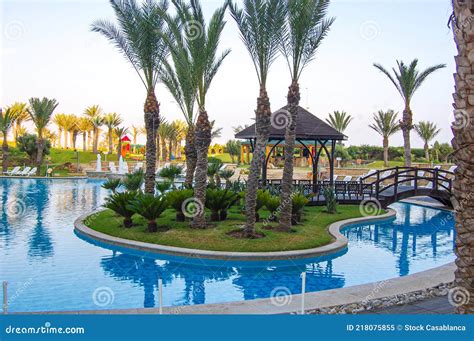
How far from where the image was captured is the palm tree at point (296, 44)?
13562 millimetres

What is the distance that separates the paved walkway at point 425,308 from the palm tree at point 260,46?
6252mm

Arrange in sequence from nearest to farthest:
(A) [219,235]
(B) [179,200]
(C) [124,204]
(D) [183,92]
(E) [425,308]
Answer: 1. (E) [425,308]
2. (A) [219,235]
3. (C) [124,204]
4. (B) [179,200]
5. (D) [183,92]

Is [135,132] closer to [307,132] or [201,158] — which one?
[307,132]

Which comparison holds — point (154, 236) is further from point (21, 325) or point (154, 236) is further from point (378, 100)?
point (378, 100)

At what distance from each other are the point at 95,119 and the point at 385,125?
3806cm

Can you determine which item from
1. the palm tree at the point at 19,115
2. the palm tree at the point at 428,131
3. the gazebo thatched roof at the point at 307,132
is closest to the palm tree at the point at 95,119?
the palm tree at the point at 19,115

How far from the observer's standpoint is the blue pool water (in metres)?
9.27

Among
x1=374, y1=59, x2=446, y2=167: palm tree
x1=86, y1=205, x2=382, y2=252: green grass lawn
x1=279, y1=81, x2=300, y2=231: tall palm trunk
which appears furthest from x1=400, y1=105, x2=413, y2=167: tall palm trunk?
x1=279, y1=81, x2=300, y2=231: tall palm trunk

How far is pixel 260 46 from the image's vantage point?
516 inches

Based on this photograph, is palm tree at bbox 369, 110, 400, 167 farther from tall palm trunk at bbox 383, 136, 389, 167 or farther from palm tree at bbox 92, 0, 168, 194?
palm tree at bbox 92, 0, 168, 194

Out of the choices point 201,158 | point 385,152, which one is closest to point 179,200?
point 201,158

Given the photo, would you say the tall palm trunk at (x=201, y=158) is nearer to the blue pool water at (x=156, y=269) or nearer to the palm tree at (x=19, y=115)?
the blue pool water at (x=156, y=269)

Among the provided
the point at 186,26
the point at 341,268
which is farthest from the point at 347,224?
the point at 186,26

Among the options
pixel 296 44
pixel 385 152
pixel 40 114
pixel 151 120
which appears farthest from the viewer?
pixel 385 152
